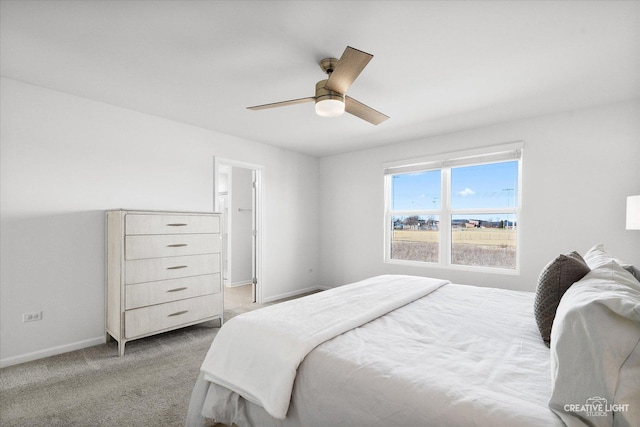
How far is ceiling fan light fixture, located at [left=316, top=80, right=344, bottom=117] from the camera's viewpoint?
2.20 m

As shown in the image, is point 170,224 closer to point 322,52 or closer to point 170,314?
point 170,314

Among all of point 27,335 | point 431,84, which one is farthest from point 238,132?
point 27,335

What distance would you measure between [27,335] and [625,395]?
3863 millimetres

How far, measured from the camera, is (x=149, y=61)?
236 centimetres

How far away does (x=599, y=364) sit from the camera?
913 millimetres

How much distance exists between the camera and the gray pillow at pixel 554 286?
148cm

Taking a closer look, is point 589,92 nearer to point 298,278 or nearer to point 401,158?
point 401,158

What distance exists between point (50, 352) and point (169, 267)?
1185 mm

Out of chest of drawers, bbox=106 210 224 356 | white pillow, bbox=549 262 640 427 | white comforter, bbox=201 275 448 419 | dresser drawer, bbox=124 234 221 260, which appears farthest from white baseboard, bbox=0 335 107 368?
white pillow, bbox=549 262 640 427

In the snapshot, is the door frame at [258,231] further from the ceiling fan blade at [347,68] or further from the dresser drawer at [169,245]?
the ceiling fan blade at [347,68]

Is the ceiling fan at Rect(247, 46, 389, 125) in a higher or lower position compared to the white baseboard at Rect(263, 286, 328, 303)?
higher

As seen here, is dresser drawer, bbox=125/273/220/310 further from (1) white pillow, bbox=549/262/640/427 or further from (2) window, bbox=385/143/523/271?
(1) white pillow, bbox=549/262/640/427

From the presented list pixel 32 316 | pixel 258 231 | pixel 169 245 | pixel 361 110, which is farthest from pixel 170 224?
pixel 361 110

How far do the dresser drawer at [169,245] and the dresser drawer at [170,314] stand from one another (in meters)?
0.50
